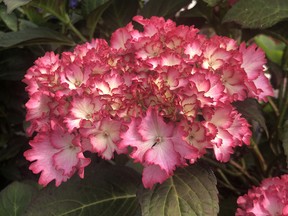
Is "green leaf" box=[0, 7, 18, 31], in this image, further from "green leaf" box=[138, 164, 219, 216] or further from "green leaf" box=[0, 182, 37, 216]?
"green leaf" box=[138, 164, 219, 216]

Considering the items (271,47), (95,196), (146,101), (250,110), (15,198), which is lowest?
(271,47)

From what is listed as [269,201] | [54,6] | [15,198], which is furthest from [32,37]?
[269,201]

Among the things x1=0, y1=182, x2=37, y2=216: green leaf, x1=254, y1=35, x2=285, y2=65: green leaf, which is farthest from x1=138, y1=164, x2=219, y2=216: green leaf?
x1=254, y1=35, x2=285, y2=65: green leaf

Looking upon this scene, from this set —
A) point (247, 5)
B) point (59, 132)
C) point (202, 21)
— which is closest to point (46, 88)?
point (59, 132)

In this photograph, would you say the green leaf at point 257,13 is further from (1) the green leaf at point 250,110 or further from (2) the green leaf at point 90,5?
(2) the green leaf at point 90,5

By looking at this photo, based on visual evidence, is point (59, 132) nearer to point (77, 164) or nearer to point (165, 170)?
point (77, 164)

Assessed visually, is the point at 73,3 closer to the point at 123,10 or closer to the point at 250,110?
the point at 123,10

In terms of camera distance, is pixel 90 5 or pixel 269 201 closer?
pixel 269 201

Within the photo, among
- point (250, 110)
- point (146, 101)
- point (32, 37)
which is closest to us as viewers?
point (146, 101)
